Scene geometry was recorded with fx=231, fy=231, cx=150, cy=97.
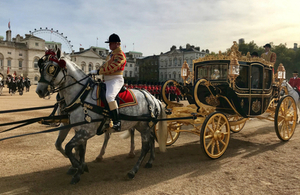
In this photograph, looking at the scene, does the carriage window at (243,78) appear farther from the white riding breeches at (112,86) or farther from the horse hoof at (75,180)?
the horse hoof at (75,180)

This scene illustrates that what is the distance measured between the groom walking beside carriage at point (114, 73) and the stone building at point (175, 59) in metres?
71.4

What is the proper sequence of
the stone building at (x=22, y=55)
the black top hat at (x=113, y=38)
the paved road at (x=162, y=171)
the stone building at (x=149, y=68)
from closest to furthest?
the paved road at (x=162, y=171)
the black top hat at (x=113, y=38)
the stone building at (x=22, y=55)
the stone building at (x=149, y=68)

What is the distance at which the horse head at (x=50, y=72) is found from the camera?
12.9 feet

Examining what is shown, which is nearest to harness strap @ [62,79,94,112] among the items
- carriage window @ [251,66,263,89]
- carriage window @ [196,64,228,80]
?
carriage window @ [196,64,228,80]

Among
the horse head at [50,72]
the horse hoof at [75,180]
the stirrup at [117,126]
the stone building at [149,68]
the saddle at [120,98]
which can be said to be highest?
the stone building at [149,68]

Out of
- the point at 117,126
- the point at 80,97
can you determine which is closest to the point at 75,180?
the point at 117,126

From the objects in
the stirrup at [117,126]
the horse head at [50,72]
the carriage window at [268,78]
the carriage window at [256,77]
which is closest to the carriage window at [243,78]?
the carriage window at [256,77]

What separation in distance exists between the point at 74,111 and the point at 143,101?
4.77 feet

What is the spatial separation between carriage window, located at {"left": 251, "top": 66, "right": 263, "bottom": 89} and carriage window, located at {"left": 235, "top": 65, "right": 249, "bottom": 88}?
0.42 meters

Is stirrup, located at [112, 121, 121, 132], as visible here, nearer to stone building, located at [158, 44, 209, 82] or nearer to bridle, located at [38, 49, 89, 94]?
bridle, located at [38, 49, 89, 94]

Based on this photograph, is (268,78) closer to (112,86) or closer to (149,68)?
(112,86)

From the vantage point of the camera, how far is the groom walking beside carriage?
4207mm

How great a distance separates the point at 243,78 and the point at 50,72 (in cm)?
532

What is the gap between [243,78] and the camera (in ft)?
22.4
